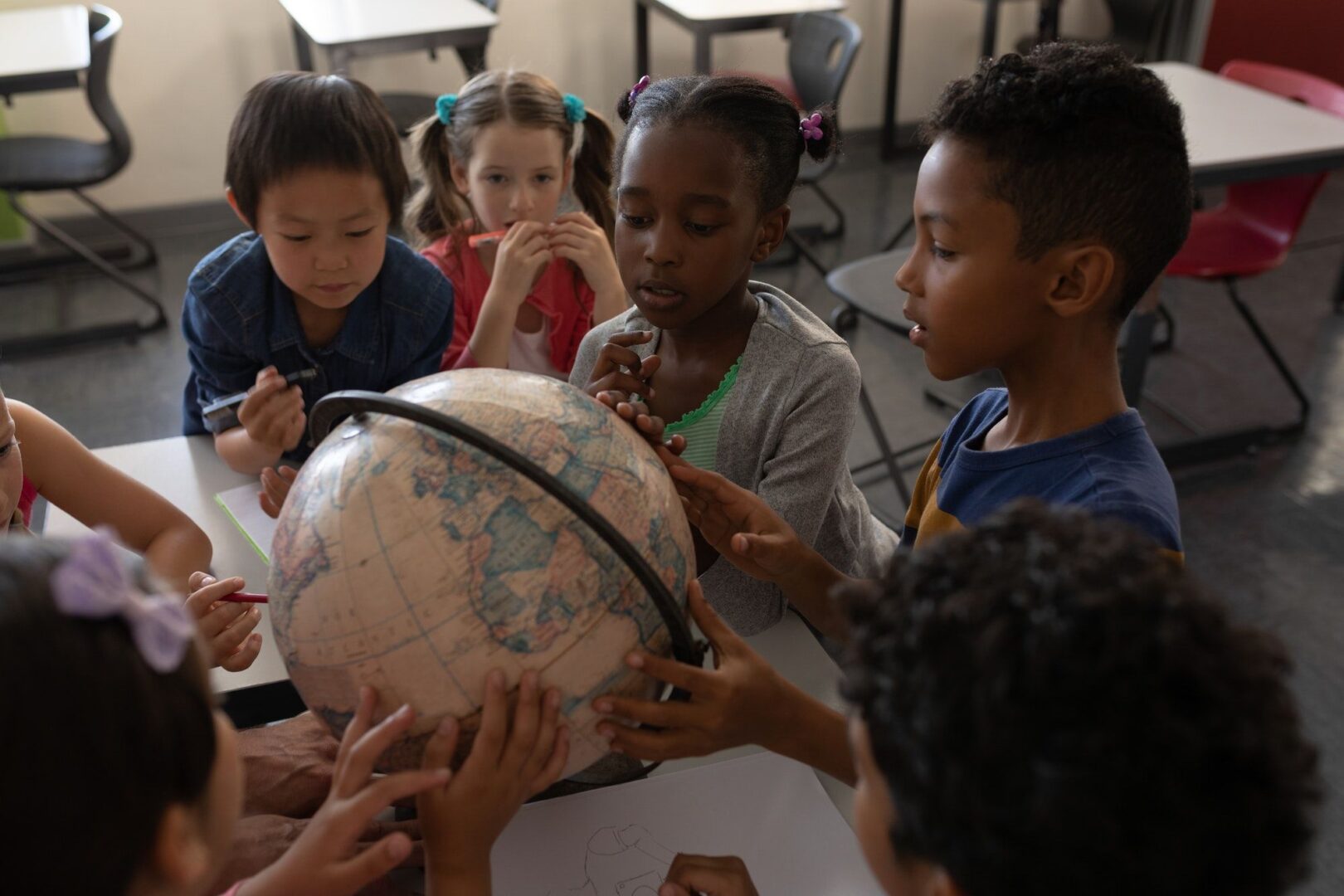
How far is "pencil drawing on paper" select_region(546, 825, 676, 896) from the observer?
3.97 ft

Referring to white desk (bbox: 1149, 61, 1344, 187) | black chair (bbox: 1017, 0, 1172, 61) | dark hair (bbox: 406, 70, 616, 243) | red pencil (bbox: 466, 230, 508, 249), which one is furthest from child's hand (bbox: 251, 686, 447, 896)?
black chair (bbox: 1017, 0, 1172, 61)

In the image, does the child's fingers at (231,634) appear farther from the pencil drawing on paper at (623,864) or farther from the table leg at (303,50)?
the table leg at (303,50)

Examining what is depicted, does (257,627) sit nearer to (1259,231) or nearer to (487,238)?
(487,238)

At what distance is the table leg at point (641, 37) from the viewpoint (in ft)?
19.1

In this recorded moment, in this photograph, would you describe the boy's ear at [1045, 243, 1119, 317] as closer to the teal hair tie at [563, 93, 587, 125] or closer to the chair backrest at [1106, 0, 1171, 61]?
the teal hair tie at [563, 93, 587, 125]

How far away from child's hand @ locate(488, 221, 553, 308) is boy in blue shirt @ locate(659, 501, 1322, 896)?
169cm

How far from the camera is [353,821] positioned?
100cm

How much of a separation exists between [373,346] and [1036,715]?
1708 mm

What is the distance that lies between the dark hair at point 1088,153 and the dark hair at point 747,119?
1.27 feet

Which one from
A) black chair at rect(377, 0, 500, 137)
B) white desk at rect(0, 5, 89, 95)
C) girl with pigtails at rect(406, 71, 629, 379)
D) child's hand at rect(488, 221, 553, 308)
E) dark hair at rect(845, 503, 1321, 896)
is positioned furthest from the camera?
black chair at rect(377, 0, 500, 137)

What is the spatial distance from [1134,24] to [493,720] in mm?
6218

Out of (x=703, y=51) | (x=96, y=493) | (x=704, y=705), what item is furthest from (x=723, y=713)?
(x=703, y=51)

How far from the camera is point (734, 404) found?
69.9 inches

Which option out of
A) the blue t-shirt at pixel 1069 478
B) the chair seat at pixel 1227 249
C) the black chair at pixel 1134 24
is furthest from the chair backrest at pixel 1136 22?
the blue t-shirt at pixel 1069 478
